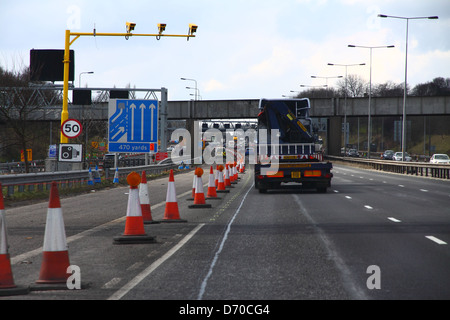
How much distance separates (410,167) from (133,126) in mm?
30881

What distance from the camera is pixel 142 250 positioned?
10461mm

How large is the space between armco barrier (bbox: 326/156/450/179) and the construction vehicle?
1553 cm

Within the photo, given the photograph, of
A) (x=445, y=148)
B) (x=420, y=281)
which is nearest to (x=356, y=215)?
(x=420, y=281)

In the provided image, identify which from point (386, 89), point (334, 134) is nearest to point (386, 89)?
point (386, 89)

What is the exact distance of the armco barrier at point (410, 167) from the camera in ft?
141

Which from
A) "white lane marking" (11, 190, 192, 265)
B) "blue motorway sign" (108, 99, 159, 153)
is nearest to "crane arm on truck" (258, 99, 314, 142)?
"blue motorway sign" (108, 99, 159, 153)

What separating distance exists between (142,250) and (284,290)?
376 centimetres

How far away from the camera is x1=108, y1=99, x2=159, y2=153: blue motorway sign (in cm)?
2411

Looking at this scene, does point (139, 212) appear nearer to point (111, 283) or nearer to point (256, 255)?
point (256, 255)

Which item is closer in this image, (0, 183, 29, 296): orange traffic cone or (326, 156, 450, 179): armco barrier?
(0, 183, 29, 296): orange traffic cone

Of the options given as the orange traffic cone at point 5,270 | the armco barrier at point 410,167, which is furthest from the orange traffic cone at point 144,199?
the armco barrier at point 410,167

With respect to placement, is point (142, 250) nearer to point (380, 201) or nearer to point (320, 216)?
point (320, 216)

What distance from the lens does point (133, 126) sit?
2447cm

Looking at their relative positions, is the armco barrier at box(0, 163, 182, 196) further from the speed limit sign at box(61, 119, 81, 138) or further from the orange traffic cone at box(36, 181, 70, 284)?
the orange traffic cone at box(36, 181, 70, 284)
